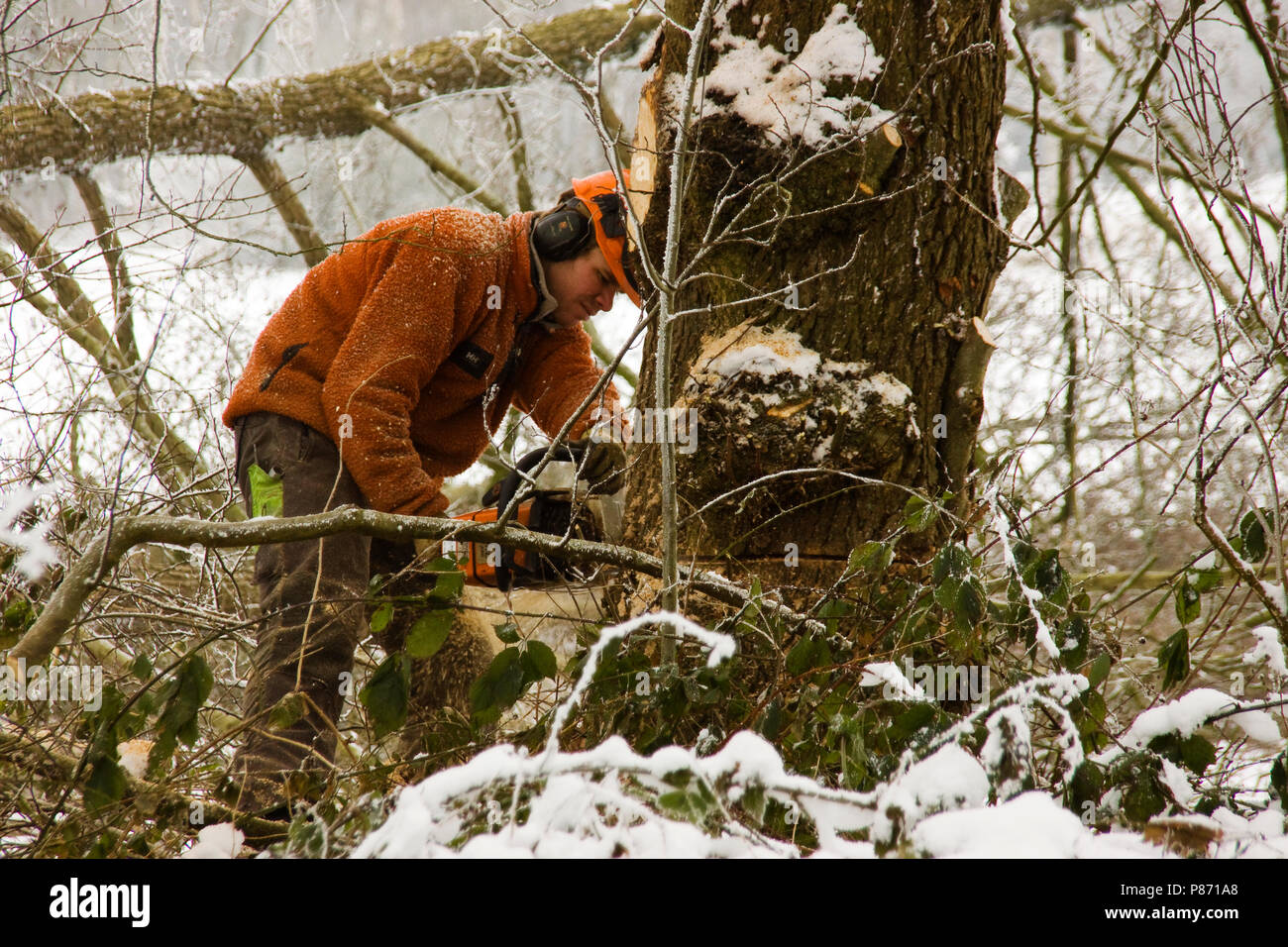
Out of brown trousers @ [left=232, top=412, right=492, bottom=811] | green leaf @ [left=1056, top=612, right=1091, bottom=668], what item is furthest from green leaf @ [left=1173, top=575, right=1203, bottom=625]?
brown trousers @ [left=232, top=412, right=492, bottom=811]

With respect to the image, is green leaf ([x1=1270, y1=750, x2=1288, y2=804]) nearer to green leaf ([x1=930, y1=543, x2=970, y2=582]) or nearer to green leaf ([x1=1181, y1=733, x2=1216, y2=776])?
green leaf ([x1=1181, y1=733, x2=1216, y2=776])

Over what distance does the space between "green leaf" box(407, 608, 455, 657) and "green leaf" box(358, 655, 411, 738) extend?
0.09 ft

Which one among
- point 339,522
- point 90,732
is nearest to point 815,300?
point 339,522

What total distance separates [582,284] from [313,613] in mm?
1282

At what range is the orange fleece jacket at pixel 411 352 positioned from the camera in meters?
2.37

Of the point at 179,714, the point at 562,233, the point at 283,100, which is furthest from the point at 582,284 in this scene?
the point at 283,100

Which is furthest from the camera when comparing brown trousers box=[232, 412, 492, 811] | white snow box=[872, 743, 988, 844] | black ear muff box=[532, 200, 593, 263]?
black ear muff box=[532, 200, 593, 263]

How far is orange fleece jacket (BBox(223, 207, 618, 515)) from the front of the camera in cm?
237

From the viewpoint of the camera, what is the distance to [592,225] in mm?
2600

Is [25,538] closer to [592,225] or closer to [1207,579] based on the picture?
[592,225]
